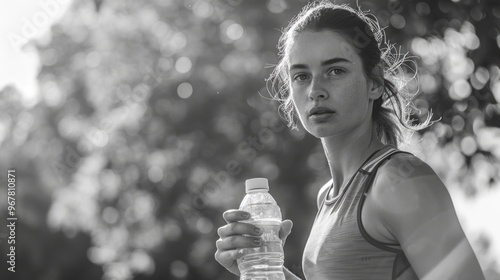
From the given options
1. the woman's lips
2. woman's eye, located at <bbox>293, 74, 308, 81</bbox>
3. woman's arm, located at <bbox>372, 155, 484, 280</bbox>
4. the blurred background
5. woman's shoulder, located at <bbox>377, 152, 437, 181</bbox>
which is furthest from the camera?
the blurred background

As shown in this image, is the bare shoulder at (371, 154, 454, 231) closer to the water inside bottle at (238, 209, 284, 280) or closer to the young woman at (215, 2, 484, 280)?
the young woman at (215, 2, 484, 280)

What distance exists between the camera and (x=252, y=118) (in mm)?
11711

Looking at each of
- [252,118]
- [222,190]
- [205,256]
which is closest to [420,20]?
[252,118]

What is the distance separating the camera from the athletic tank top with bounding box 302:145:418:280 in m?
2.50

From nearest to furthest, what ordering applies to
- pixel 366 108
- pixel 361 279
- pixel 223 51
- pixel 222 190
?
pixel 361 279 → pixel 366 108 → pixel 222 190 → pixel 223 51

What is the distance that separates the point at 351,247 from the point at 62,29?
11283 mm

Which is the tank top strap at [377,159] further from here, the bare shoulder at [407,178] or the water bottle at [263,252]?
the water bottle at [263,252]

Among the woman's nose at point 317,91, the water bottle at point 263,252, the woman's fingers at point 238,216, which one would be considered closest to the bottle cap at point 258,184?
the water bottle at point 263,252

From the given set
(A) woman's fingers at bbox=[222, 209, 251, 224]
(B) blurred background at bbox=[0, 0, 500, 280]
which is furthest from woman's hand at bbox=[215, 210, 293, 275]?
(B) blurred background at bbox=[0, 0, 500, 280]

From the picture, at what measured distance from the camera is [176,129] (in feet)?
40.6

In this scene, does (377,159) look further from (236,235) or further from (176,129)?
(176,129)

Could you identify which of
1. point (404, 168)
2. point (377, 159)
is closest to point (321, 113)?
point (377, 159)

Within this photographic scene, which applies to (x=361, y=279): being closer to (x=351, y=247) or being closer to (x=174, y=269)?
(x=351, y=247)

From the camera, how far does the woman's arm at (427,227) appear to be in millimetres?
2369
